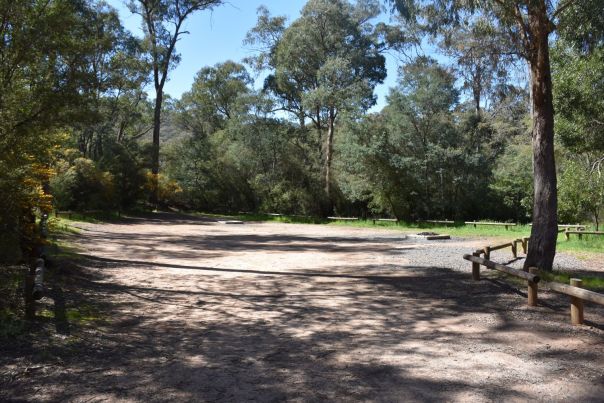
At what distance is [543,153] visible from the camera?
9352 mm

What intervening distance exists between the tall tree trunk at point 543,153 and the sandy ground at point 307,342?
1208 millimetres

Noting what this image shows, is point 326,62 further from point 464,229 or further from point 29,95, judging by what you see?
point 29,95

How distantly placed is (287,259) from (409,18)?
6937 mm

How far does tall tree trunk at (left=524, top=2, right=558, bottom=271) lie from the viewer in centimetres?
934

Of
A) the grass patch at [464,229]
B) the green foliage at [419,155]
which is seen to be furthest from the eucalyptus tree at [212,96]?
the green foliage at [419,155]

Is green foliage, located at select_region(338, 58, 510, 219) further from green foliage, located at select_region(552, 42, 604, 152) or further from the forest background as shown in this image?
green foliage, located at select_region(552, 42, 604, 152)

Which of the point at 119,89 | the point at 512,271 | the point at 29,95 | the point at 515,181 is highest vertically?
the point at 119,89

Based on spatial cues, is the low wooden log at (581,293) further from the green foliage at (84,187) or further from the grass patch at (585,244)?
the green foliage at (84,187)

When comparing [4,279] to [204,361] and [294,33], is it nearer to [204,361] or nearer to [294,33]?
[204,361]

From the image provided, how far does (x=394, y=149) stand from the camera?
30.4 m

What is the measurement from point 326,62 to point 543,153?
26.2 m

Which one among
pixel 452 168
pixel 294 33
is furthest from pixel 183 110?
pixel 452 168

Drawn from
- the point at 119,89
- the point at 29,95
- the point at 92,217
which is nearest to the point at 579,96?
the point at 29,95

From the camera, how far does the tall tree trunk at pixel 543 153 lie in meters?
9.34
